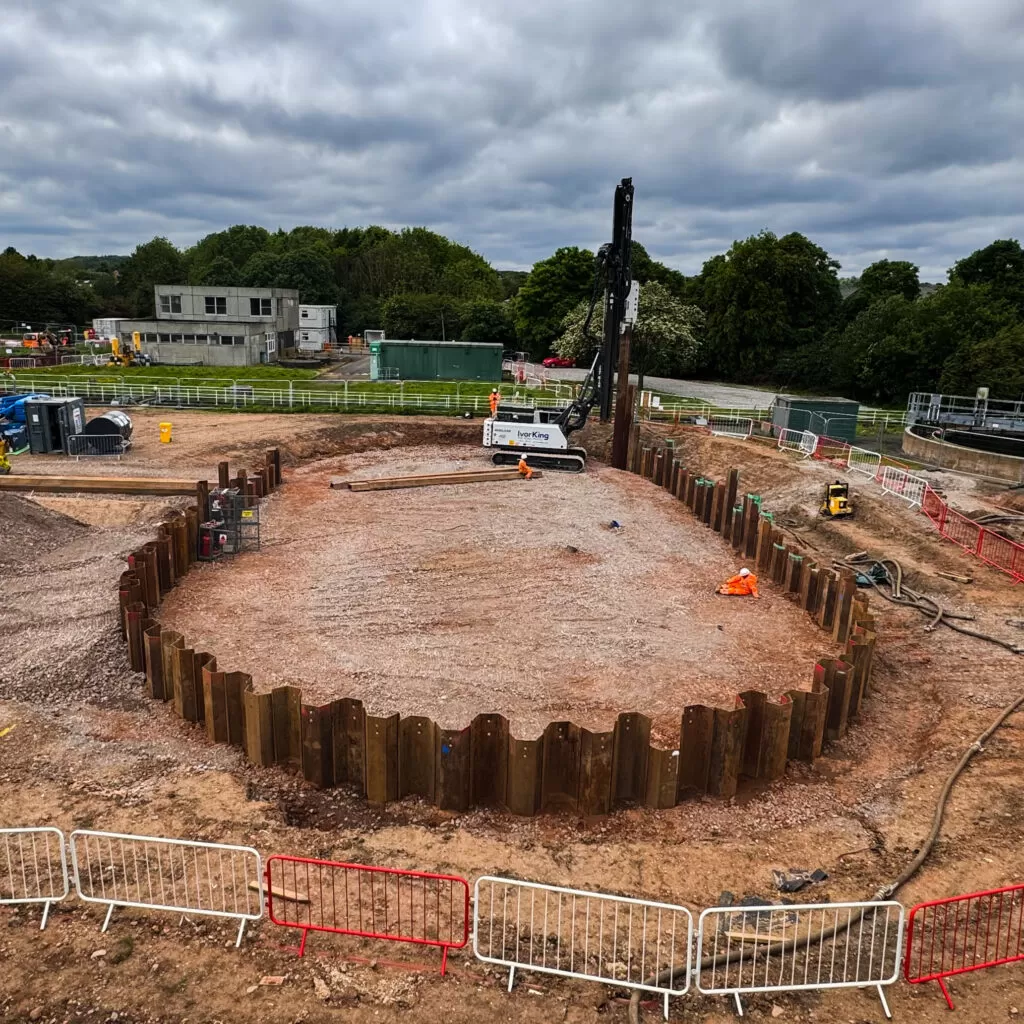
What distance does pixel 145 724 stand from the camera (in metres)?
10.5

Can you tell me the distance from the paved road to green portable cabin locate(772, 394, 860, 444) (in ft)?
37.2

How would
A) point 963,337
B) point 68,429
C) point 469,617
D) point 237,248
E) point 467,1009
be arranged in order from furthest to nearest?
point 237,248
point 963,337
point 68,429
point 469,617
point 467,1009

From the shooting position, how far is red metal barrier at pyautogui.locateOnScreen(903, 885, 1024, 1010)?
6.25 meters

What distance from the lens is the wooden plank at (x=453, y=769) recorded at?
874 centimetres

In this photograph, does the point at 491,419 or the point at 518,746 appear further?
the point at 491,419

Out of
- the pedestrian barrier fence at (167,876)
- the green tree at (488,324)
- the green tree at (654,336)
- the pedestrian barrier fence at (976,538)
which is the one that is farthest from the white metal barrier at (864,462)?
the green tree at (488,324)

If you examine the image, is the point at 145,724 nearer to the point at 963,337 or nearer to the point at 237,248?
the point at 963,337

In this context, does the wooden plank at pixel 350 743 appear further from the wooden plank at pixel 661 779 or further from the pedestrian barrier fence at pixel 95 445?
→ the pedestrian barrier fence at pixel 95 445

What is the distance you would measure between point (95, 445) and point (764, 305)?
→ 46.8 m

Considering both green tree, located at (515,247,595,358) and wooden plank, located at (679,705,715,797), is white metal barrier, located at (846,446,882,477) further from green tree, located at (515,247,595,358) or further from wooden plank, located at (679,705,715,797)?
green tree, located at (515,247,595,358)

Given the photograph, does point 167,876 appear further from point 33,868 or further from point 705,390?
point 705,390

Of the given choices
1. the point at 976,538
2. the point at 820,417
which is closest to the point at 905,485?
the point at 976,538

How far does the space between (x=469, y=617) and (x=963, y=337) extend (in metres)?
43.0

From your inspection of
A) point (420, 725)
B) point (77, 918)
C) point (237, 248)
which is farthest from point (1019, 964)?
point (237, 248)
